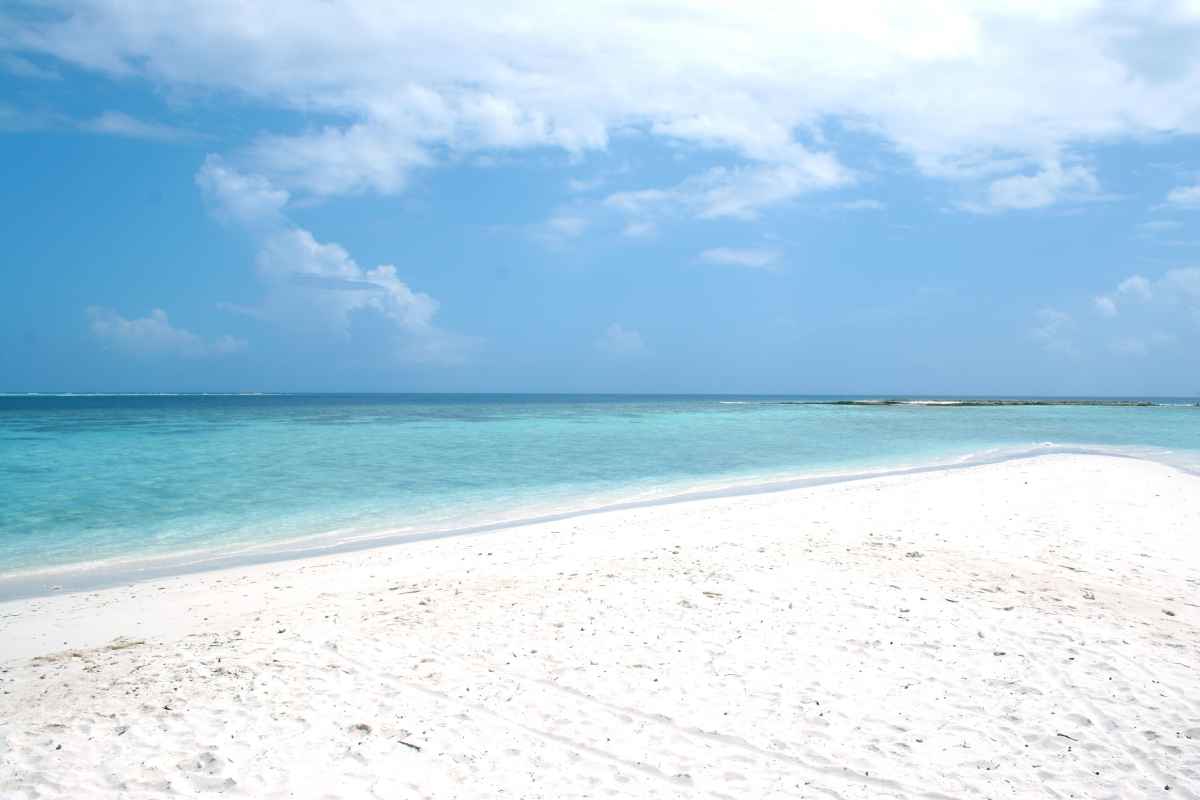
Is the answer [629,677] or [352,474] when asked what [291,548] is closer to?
[629,677]

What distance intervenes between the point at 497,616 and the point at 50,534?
33.3 feet

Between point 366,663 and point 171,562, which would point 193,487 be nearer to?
point 171,562

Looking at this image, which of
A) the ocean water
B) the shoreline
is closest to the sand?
the shoreline

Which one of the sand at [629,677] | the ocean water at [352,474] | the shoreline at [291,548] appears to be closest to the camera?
the sand at [629,677]

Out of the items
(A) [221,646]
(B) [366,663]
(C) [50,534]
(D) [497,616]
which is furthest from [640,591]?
(C) [50,534]

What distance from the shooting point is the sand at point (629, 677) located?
4441 millimetres

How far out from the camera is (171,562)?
10875 mm

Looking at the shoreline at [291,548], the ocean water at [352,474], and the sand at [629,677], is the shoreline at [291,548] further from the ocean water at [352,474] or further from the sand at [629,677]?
the sand at [629,677]

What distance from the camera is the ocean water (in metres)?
12.6

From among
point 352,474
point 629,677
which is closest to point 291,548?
point 629,677

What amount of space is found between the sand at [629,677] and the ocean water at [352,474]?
330 cm

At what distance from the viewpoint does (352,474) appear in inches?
808

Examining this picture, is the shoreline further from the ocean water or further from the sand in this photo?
the sand

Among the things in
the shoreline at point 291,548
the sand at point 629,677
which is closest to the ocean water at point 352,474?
the shoreline at point 291,548
